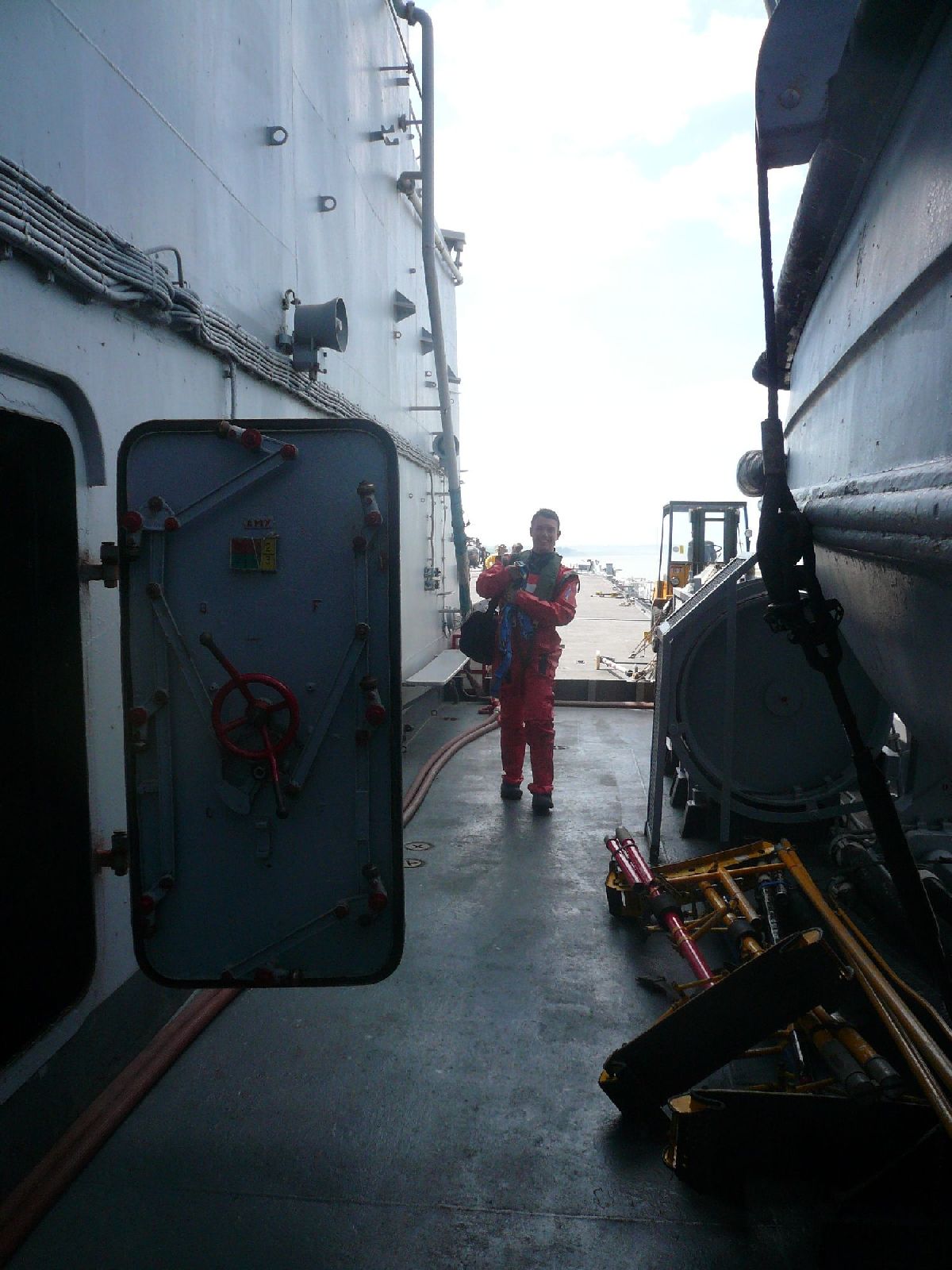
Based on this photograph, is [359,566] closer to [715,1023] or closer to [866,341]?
[866,341]

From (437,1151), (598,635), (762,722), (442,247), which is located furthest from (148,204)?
(598,635)

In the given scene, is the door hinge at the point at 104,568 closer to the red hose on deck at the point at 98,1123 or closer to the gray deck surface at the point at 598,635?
the red hose on deck at the point at 98,1123

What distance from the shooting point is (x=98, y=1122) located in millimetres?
2619

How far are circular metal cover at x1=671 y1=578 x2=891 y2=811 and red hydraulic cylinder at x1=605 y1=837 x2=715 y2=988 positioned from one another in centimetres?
78

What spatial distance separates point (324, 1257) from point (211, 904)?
1016 millimetres

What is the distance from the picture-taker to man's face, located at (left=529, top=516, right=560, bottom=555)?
19.6ft

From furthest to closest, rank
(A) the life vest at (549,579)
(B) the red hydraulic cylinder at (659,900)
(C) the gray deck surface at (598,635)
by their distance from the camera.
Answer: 1. (C) the gray deck surface at (598,635)
2. (A) the life vest at (549,579)
3. (B) the red hydraulic cylinder at (659,900)

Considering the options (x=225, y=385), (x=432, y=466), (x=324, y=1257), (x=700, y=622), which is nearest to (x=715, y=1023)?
(x=324, y=1257)

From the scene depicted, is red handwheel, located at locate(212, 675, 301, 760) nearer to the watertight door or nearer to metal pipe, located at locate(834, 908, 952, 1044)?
the watertight door

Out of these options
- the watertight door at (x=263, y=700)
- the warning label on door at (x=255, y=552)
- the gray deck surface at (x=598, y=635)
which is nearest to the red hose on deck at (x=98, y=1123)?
the watertight door at (x=263, y=700)

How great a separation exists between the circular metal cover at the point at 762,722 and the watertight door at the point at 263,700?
2.67 meters

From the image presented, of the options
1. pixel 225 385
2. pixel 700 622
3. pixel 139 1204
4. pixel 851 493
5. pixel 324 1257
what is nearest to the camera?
pixel 851 493

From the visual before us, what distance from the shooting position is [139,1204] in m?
2.34

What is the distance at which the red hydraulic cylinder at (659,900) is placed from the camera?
313cm
